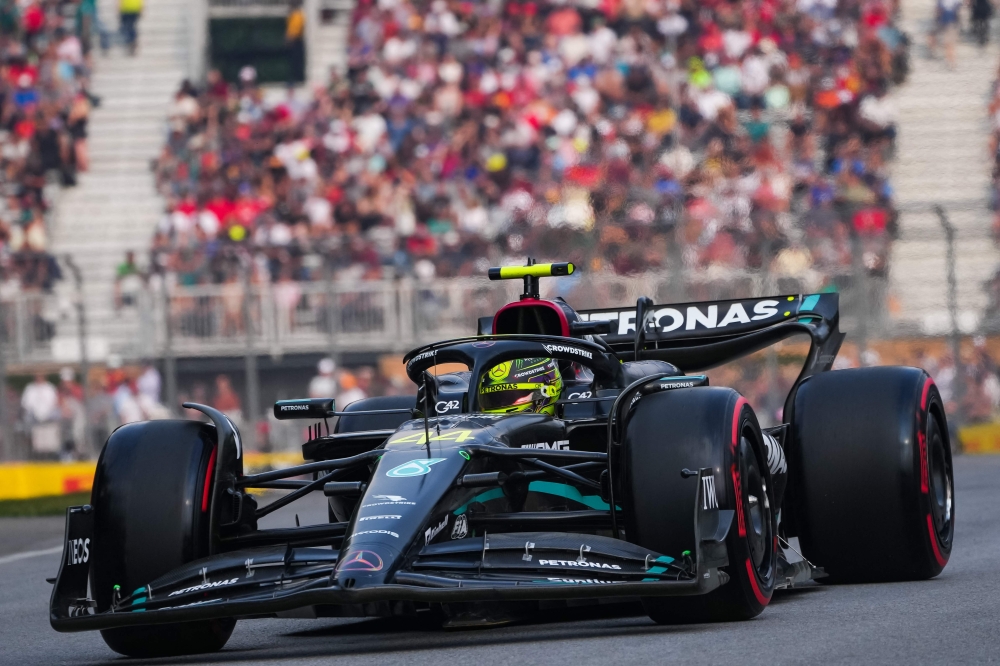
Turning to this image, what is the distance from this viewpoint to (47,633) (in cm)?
672

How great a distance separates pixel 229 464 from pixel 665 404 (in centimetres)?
172

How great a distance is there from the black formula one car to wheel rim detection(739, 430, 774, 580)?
0.01 m

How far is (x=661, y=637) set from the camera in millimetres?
5152

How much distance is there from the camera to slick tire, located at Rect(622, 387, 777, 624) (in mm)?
5367

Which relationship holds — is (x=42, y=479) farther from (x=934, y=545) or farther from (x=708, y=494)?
(x=708, y=494)

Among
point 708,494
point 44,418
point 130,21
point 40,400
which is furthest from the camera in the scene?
point 130,21

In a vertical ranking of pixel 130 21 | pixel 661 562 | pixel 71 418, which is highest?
pixel 130 21

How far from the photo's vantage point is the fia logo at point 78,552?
5.55 m

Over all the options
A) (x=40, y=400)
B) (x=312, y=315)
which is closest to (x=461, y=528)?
(x=312, y=315)

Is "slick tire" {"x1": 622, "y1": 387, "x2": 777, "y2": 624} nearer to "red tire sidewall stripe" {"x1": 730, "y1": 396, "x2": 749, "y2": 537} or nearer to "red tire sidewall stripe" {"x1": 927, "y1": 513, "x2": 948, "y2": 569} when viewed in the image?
"red tire sidewall stripe" {"x1": 730, "y1": 396, "x2": 749, "y2": 537}

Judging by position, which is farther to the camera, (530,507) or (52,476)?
(52,476)

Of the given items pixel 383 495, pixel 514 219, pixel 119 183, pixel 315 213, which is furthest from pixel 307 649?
pixel 119 183

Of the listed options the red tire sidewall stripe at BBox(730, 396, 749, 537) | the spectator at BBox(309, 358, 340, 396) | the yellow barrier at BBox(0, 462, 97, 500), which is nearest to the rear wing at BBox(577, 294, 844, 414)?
the red tire sidewall stripe at BBox(730, 396, 749, 537)

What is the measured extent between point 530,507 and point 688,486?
3.16 feet
